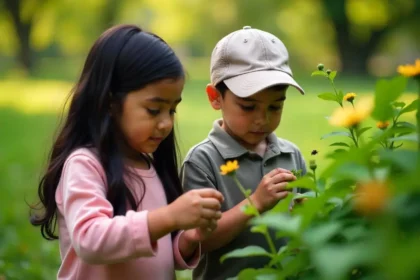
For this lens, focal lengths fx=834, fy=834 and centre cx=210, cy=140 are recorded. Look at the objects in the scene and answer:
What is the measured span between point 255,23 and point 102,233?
119 ft

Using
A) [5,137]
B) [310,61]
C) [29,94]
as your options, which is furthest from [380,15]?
[5,137]

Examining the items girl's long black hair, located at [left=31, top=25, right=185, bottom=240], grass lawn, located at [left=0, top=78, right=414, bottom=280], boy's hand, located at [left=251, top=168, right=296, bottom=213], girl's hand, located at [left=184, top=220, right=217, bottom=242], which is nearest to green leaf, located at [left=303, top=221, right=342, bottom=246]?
girl's hand, located at [left=184, top=220, right=217, bottom=242]

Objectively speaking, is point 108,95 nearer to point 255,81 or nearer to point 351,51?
point 255,81

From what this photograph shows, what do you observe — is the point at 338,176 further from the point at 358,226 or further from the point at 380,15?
the point at 380,15

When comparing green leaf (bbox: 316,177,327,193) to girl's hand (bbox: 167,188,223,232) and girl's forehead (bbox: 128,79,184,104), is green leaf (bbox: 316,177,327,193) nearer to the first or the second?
girl's hand (bbox: 167,188,223,232)

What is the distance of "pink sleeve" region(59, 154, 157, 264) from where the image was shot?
2.12 m

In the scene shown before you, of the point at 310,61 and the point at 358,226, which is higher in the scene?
the point at 358,226

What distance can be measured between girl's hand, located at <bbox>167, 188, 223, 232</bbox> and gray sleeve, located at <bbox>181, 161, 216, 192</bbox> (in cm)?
73

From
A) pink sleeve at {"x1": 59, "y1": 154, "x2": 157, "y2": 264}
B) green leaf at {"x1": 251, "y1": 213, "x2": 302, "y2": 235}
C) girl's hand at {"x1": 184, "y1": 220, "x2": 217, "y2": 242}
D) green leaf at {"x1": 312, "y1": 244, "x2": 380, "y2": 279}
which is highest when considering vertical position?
green leaf at {"x1": 312, "y1": 244, "x2": 380, "y2": 279}

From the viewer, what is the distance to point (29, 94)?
22.1m

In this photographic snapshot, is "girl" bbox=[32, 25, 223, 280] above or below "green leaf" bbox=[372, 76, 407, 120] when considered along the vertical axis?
below

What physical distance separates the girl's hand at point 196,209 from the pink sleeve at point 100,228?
0.35 ft

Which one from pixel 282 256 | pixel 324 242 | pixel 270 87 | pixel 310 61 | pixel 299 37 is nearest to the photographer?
pixel 324 242

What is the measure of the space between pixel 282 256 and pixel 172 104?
2.73ft
